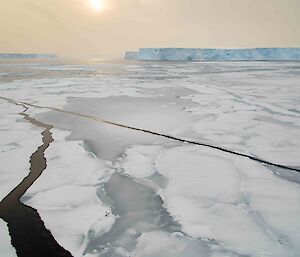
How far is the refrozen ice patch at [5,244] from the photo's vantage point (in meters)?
1.72

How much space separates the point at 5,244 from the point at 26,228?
21cm

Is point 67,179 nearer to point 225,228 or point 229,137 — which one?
point 225,228

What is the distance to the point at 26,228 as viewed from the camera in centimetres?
200

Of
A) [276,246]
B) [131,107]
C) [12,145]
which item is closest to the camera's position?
[276,246]

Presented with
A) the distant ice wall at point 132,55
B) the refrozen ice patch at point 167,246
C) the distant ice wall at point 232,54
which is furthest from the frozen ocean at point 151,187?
the distant ice wall at point 132,55

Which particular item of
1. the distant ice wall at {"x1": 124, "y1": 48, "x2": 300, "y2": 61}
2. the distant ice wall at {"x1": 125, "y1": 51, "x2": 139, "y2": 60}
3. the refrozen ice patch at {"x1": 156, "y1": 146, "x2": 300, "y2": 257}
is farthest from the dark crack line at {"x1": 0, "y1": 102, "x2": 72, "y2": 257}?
the distant ice wall at {"x1": 125, "y1": 51, "x2": 139, "y2": 60}

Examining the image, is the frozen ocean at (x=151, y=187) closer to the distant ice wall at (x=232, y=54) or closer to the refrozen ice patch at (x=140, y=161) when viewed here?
the refrozen ice patch at (x=140, y=161)

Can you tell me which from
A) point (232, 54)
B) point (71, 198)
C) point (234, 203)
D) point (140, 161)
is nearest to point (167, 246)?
point (234, 203)

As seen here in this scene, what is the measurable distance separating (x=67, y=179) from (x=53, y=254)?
1032mm

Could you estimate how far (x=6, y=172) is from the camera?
2895 millimetres

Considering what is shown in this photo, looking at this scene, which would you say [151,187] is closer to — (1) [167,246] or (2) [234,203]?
(2) [234,203]

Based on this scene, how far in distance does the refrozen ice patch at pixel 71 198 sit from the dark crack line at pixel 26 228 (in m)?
0.04

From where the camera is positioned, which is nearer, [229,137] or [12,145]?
[12,145]

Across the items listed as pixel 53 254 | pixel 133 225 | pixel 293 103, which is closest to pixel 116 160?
pixel 133 225
